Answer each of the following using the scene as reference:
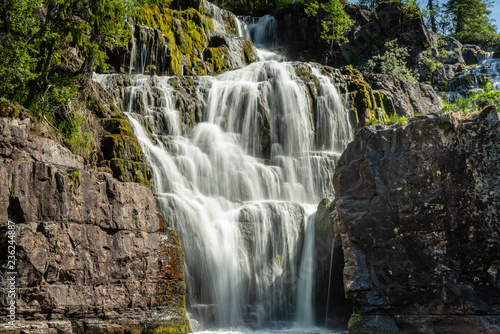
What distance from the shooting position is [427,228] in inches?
448

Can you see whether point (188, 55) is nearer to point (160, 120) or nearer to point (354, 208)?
point (160, 120)

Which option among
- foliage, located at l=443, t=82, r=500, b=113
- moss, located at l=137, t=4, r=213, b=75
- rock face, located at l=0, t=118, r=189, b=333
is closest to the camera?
rock face, located at l=0, t=118, r=189, b=333

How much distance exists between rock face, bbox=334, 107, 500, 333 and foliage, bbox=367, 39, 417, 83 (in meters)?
22.3

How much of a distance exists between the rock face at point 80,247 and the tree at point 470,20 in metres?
43.4

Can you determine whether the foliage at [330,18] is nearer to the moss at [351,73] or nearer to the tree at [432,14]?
the moss at [351,73]

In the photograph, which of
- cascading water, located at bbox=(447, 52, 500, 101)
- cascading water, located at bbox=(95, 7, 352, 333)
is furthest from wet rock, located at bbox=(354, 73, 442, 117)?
cascading water, located at bbox=(95, 7, 352, 333)

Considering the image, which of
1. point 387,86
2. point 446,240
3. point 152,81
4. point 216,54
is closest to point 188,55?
point 216,54

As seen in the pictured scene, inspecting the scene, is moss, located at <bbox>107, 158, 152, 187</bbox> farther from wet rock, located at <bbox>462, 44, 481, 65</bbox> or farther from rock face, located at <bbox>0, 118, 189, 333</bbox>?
wet rock, located at <bbox>462, 44, 481, 65</bbox>

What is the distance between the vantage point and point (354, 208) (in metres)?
12.3

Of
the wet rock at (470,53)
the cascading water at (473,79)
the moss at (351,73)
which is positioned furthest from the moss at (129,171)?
the wet rock at (470,53)

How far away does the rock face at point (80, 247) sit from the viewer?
9445 mm

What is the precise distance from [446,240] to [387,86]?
59.7 ft

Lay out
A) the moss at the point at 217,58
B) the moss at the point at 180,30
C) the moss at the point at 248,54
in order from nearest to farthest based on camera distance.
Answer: the moss at the point at 180,30 → the moss at the point at 217,58 → the moss at the point at 248,54

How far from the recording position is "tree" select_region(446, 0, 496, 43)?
45103 mm
